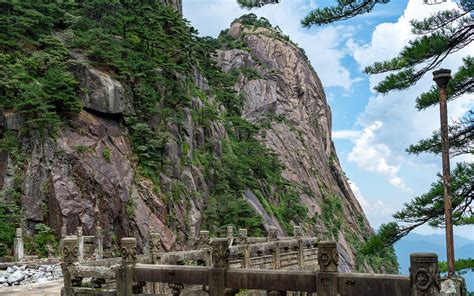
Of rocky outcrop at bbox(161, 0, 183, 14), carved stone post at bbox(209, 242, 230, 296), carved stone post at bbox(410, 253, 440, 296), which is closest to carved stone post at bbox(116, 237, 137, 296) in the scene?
carved stone post at bbox(209, 242, 230, 296)

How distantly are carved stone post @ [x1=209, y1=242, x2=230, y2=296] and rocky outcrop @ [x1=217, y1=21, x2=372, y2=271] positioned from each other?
154ft

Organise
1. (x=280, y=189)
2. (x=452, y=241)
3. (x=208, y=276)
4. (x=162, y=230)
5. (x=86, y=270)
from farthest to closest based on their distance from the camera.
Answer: (x=280, y=189) < (x=162, y=230) < (x=86, y=270) < (x=208, y=276) < (x=452, y=241)

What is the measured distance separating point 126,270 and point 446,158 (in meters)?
5.77

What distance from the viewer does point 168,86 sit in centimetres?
3384

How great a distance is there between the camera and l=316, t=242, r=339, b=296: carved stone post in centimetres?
655

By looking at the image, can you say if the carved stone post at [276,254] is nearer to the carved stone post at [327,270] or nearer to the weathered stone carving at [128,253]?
the weathered stone carving at [128,253]

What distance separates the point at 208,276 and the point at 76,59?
23.9 metres

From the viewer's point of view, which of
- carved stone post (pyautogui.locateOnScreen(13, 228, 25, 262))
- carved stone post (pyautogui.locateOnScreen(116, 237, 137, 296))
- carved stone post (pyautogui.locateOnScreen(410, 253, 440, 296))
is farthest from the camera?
carved stone post (pyautogui.locateOnScreen(13, 228, 25, 262))

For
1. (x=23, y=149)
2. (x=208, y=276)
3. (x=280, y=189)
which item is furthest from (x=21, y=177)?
(x=280, y=189)

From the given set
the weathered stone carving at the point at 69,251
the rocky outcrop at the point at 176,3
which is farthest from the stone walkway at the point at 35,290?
the rocky outcrop at the point at 176,3

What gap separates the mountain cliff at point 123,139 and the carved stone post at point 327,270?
62.2 ft

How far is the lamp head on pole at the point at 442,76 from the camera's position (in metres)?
6.55

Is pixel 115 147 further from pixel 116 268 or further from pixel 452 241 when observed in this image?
pixel 452 241

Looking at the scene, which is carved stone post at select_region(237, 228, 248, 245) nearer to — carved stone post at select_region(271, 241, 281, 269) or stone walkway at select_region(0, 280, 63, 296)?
carved stone post at select_region(271, 241, 281, 269)
